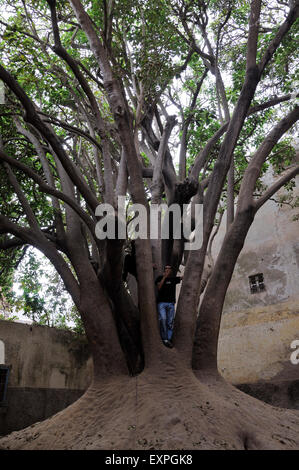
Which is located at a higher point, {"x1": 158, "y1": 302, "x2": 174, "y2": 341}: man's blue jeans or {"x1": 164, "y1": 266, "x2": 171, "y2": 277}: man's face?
{"x1": 164, "y1": 266, "x2": 171, "y2": 277}: man's face

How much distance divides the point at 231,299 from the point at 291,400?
3193 millimetres

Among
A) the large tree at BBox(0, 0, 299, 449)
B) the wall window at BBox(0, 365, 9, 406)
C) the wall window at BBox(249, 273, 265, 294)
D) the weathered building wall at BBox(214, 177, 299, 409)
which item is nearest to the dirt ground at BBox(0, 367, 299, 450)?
the large tree at BBox(0, 0, 299, 449)

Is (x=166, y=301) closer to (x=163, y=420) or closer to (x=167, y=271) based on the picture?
(x=167, y=271)

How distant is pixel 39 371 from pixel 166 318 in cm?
386

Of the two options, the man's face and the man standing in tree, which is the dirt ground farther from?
the man's face

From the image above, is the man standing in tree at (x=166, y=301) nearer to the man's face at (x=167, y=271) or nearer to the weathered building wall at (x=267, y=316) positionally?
the man's face at (x=167, y=271)

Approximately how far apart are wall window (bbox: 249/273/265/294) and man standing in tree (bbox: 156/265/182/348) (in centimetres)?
574

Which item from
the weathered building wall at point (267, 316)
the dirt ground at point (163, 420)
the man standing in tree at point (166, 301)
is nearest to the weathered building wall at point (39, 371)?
the dirt ground at point (163, 420)

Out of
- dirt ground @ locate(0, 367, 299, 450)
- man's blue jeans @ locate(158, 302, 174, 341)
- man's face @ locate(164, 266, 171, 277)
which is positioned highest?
man's face @ locate(164, 266, 171, 277)

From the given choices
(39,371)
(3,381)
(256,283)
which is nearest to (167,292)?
(3,381)

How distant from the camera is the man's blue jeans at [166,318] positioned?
5.09 m

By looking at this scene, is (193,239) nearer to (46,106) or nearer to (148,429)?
(148,429)

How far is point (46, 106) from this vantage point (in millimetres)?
8117

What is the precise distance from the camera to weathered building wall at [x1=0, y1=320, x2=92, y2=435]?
22.8ft
